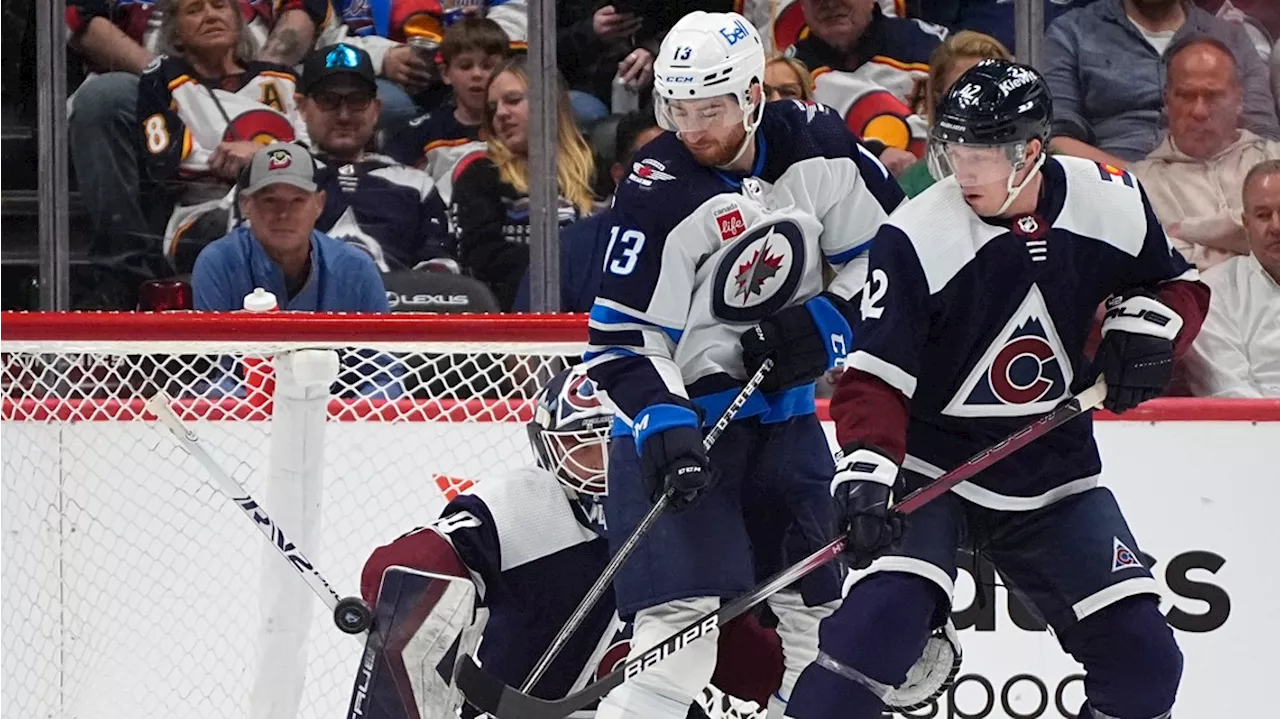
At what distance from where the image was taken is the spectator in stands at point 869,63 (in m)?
3.89

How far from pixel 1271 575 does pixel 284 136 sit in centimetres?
211

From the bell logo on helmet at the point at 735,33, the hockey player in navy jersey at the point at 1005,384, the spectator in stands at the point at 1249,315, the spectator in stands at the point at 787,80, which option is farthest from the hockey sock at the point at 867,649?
the spectator in stands at the point at 787,80

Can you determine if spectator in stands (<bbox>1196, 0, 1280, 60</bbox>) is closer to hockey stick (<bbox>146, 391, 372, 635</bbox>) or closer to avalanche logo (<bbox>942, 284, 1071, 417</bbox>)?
avalanche logo (<bbox>942, 284, 1071, 417</bbox>)

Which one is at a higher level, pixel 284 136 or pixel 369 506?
pixel 284 136

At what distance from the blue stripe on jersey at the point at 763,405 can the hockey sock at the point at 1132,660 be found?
57 cm

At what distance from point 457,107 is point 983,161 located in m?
1.76

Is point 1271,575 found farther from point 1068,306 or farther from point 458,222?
point 458,222

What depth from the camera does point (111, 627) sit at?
336 cm

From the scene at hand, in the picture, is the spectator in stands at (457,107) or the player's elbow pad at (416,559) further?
the spectator in stands at (457,107)

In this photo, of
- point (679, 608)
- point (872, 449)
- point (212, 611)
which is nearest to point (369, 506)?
point (212, 611)

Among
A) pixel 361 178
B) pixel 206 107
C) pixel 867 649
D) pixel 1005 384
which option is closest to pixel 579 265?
pixel 361 178

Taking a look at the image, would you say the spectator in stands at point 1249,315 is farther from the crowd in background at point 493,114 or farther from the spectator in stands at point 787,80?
the spectator in stands at point 787,80

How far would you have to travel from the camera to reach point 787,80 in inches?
150

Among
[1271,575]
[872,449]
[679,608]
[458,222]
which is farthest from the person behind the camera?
[458,222]
